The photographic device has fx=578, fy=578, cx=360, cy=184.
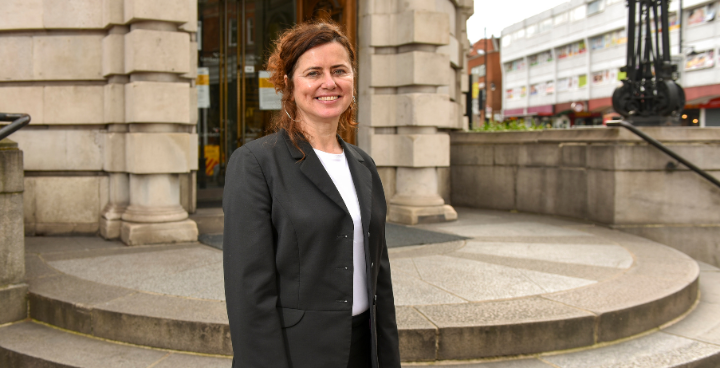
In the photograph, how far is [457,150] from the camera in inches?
421

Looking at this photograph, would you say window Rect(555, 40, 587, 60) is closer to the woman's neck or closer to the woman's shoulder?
the woman's neck

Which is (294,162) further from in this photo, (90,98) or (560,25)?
(560,25)

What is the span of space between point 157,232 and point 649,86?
7381 mm

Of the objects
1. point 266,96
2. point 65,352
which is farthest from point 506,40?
point 65,352

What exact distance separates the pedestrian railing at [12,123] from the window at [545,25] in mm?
61706

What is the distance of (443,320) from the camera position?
3943 mm

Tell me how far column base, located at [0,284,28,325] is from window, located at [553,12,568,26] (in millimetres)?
59691

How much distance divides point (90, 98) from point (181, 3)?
171cm

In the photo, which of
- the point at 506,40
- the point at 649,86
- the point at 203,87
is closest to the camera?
the point at 649,86

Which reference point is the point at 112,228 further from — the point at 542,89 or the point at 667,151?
the point at 542,89

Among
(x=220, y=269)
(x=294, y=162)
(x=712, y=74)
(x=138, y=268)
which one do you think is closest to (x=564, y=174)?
(x=220, y=269)

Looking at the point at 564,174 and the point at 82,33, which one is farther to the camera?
the point at 564,174

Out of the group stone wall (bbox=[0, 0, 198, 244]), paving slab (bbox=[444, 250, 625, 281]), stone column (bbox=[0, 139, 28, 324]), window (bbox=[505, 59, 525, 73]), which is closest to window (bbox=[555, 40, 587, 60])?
window (bbox=[505, 59, 525, 73])

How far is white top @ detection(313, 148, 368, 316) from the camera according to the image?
82.0 inches
